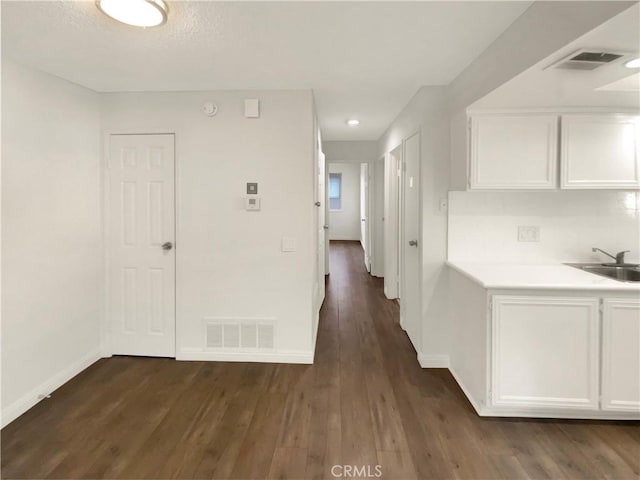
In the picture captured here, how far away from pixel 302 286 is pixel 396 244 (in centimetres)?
187

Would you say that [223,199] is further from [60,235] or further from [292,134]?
[60,235]

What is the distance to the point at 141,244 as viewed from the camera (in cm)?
307

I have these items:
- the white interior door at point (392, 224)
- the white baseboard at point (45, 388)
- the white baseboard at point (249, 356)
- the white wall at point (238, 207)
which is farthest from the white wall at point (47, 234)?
the white interior door at point (392, 224)

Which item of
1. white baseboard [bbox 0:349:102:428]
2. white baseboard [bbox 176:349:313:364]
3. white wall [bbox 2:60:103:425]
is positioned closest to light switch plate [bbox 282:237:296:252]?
white baseboard [bbox 176:349:313:364]

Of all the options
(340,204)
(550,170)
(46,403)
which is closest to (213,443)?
(46,403)

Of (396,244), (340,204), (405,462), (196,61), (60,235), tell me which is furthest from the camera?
(340,204)

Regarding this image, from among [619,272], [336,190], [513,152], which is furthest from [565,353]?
[336,190]

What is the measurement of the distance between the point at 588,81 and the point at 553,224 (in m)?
1.14

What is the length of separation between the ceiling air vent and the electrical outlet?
1.27 meters

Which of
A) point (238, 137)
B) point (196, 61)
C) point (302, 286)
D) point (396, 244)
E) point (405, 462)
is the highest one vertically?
point (196, 61)

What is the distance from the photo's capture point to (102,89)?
9.52ft

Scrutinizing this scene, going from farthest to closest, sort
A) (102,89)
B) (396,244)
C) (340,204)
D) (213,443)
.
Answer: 1. (340,204)
2. (396,244)
3. (102,89)
4. (213,443)

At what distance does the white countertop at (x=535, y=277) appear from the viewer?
203 centimetres

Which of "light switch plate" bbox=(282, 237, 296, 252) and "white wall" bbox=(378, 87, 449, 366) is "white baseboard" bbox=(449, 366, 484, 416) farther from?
"light switch plate" bbox=(282, 237, 296, 252)
